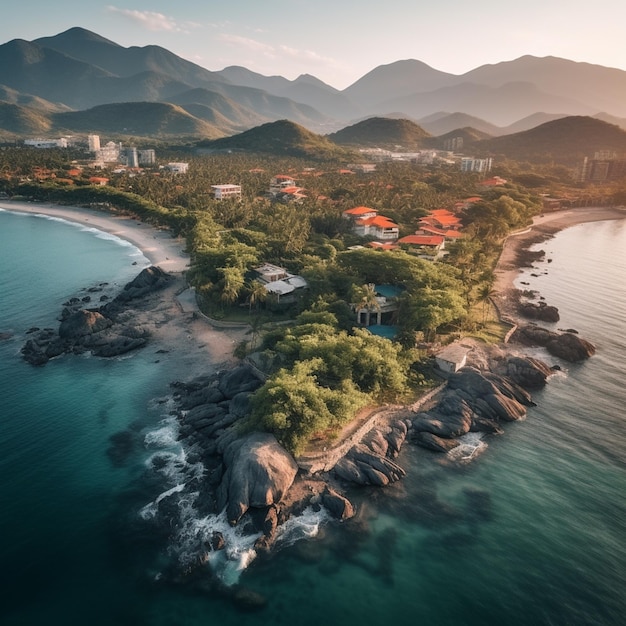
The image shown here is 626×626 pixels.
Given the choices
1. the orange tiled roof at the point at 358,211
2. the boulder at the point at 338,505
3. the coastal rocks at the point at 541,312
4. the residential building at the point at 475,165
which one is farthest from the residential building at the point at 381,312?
the residential building at the point at 475,165

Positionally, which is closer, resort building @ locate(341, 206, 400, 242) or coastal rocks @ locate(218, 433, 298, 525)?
coastal rocks @ locate(218, 433, 298, 525)

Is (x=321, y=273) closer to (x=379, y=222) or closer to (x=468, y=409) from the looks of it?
(x=468, y=409)

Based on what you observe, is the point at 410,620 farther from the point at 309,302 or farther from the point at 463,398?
the point at 309,302

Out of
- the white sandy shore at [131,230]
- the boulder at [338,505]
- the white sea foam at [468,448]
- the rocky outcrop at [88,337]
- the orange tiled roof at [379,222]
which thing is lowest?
the white sea foam at [468,448]

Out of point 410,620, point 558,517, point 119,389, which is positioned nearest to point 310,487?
point 410,620

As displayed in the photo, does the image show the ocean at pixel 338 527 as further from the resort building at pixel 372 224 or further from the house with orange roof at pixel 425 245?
the resort building at pixel 372 224

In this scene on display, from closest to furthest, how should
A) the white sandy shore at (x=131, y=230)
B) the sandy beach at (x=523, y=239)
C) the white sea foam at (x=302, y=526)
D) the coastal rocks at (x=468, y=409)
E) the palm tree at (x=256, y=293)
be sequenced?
1. the white sea foam at (x=302, y=526)
2. the coastal rocks at (x=468, y=409)
3. the palm tree at (x=256, y=293)
4. the sandy beach at (x=523, y=239)
5. the white sandy shore at (x=131, y=230)

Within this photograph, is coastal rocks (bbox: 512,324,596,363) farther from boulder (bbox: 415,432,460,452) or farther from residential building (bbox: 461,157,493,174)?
residential building (bbox: 461,157,493,174)

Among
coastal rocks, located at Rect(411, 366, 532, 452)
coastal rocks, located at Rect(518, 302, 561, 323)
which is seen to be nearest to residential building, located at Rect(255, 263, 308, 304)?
coastal rocks, located at Rect(411, 366, 532, 452)
